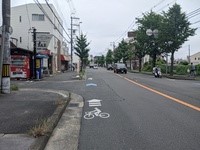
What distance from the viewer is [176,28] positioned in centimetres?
4431

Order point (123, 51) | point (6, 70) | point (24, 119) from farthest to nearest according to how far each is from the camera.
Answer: point (123, 51) → point (6, 70) → point (24, 119)

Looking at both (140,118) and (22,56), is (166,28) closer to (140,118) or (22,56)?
(22,56)

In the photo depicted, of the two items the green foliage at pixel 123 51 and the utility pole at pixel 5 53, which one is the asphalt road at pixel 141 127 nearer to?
the utility pole at pixel 5 53

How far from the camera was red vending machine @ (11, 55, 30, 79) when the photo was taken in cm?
3278

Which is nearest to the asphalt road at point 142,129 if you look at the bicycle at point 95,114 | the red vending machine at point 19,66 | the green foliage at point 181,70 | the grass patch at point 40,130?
the bicycle at point 95,114

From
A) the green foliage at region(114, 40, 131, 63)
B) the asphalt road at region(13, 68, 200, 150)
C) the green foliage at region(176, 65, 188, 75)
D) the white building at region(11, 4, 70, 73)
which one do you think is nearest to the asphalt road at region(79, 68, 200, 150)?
the asphalt road at region(13, 68, 200, 150)

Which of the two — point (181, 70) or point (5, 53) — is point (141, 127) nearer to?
point (5, 53)

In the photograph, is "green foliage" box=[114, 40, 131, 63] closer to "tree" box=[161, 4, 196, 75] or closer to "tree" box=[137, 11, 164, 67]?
"tree" box=[137, 11, 164, 67]

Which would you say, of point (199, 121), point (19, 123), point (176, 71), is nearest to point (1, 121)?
point (19, 123)

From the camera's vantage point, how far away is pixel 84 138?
792cm

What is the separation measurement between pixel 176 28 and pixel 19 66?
20.7 m

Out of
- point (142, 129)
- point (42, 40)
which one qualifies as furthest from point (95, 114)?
point (42, 40)

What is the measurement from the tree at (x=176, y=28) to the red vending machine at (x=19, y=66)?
63.5 feet

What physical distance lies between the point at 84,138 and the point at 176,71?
4757 centimetres
